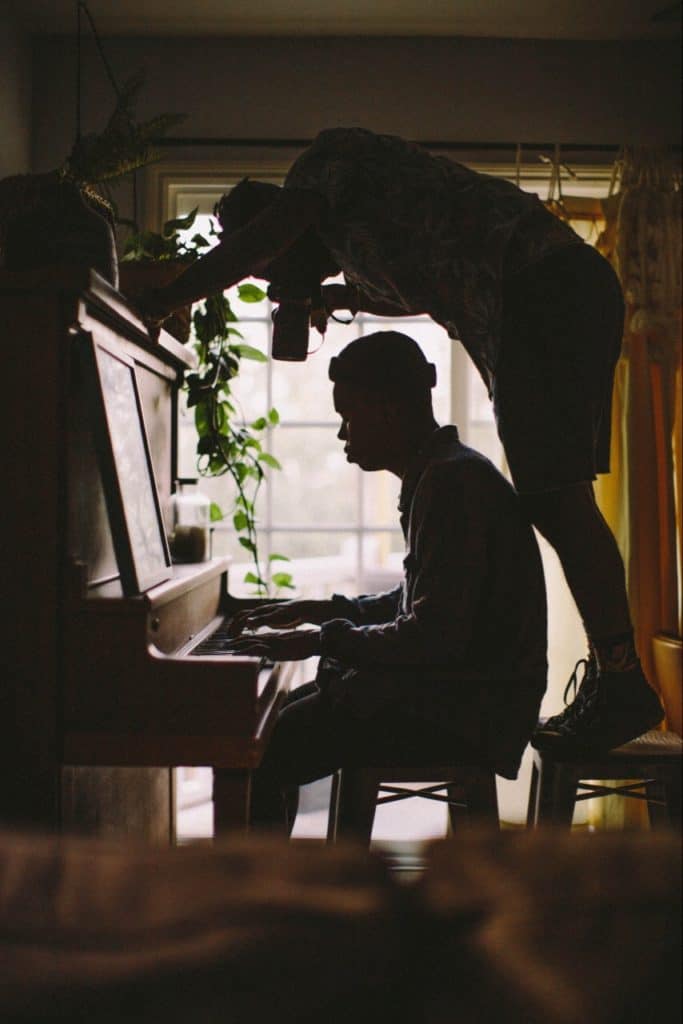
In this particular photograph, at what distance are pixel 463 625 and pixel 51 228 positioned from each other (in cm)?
97

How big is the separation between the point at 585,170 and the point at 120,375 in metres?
2.07

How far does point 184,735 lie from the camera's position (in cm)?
147

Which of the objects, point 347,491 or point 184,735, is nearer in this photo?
point 184,735

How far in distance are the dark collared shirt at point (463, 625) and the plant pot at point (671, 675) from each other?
3.93 feet

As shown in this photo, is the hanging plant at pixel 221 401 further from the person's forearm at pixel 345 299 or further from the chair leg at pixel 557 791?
the chair leg at pixel 557 791

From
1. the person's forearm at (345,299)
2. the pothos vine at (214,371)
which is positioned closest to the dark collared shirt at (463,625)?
the person's forearm at (345,299)

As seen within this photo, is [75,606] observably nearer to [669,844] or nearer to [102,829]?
[102,829]

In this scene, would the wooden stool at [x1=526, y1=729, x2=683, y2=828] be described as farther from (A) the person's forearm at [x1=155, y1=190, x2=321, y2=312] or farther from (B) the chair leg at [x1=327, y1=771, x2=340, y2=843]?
(A) the person's forearm at [x1=155, y1=190, x2=321, y2=312]

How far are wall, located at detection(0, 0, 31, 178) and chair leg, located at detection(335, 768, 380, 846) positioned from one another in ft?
7.19

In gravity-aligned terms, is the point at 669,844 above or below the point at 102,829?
above

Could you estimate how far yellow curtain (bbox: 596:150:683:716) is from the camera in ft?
9.64

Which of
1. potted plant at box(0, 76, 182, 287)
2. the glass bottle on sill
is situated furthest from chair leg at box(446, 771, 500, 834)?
potted plant at box(0, 76, 182, 287)

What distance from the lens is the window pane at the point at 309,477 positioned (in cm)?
359

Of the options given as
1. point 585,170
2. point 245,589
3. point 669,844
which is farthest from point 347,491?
point 669,844
